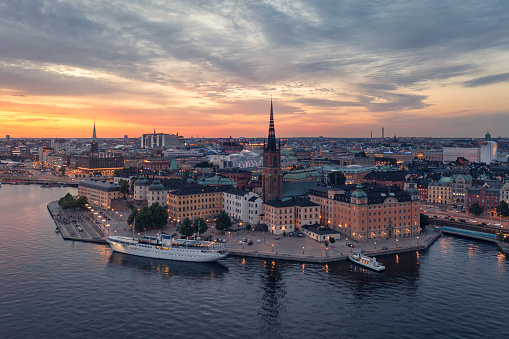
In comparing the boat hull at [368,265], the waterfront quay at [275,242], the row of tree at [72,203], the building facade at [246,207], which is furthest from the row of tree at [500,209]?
the row of tree at [72,203]

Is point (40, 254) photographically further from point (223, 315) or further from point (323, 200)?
point (323, 200)

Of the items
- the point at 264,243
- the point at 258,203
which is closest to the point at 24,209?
the point at 258,203

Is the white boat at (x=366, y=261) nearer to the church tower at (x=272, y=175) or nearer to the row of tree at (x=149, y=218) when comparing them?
the church tower at (x=272, y=175)

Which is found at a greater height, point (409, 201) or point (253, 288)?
point (409, 201)

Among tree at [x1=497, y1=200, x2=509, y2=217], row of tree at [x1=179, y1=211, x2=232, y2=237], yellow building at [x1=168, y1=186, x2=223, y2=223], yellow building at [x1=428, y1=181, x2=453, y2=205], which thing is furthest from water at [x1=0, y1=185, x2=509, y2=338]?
yellow building at [x1=428, y1=181, x2=453, y2=205]

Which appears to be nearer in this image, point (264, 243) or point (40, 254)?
point (40, 254)

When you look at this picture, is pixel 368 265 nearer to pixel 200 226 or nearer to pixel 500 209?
pixel 200 226

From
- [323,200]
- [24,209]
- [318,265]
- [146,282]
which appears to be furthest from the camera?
[24,209]

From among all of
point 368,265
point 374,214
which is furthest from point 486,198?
point 368,265
